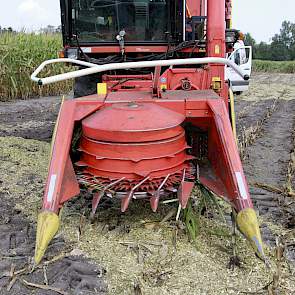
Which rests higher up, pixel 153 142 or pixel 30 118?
pixel 153 142

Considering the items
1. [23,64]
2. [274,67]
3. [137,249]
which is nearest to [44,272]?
[137,249]

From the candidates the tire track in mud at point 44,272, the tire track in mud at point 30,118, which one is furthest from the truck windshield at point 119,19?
the tire track in mud at point 44,272

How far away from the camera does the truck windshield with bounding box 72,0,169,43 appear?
15.1 feet

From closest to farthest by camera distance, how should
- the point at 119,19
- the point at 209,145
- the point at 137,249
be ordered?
1. the point at 137,249
2. the point at 209,145
3. the point at 119,19

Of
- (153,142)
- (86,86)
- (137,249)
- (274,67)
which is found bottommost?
(137,249)

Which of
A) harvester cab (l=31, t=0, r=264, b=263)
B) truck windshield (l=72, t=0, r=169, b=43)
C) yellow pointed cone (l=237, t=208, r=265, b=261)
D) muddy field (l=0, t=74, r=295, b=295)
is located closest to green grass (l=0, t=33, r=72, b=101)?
truck windshield (l=72, t=0, r=169, b=43)

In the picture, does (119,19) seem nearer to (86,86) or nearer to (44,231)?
(86,86)

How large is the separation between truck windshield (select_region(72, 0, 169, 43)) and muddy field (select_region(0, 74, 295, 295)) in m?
1.52

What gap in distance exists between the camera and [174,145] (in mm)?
3127

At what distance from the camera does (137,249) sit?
2.89m

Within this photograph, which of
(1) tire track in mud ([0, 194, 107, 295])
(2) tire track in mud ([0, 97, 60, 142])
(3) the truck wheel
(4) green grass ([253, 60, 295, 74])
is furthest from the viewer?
(4) green grass ([253, 60, 295, 74])

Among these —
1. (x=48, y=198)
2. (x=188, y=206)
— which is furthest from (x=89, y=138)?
(x=188, y=206)

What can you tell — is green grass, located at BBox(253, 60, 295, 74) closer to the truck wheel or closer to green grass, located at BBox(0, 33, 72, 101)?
green grass, located at BBox(0, 33, 72, 101)

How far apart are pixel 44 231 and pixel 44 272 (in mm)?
228
